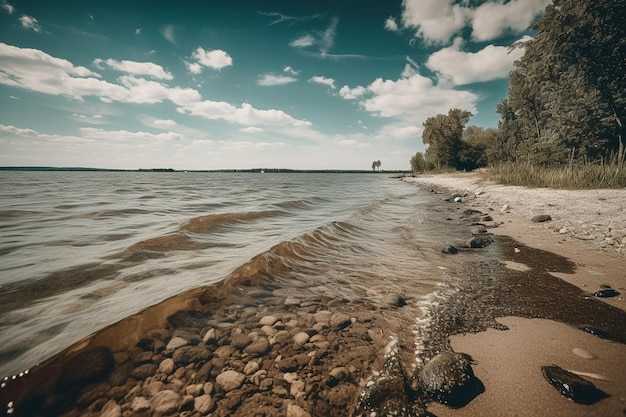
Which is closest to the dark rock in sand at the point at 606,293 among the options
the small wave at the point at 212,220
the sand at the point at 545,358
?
the sand at the point at 545,358

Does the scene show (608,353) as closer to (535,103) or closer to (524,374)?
(524,374)

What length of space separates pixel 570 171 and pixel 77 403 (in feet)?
75.8

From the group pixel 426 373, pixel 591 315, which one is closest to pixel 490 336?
pixel 426 373

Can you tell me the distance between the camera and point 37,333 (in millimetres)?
3355

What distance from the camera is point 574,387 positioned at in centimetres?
219

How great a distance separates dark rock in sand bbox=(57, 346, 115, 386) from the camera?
2.55m

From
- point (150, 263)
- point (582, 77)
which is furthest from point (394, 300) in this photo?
point (582, 77)

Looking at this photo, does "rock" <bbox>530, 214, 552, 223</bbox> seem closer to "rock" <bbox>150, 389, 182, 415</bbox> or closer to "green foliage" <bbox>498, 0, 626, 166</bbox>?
"rock" <bbox>150, 389, 182, 415</bbox>

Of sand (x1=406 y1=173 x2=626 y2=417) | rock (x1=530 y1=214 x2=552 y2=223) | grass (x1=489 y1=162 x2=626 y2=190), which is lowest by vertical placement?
sand (x1=406 y1=173 x2=626 y2=417)

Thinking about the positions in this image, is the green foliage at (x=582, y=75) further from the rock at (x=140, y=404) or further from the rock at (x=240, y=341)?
the rock at (x=140, y=404)

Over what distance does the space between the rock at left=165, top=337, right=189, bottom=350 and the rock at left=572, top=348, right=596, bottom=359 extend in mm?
4435

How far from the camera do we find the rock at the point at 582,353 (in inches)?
107

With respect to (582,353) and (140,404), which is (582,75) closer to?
(582,353)

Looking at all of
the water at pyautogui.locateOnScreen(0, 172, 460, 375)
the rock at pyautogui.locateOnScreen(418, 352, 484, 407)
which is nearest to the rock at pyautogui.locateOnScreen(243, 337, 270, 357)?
the rock at pyautogui.locateOnScreen(418, 352, 484, 407)
